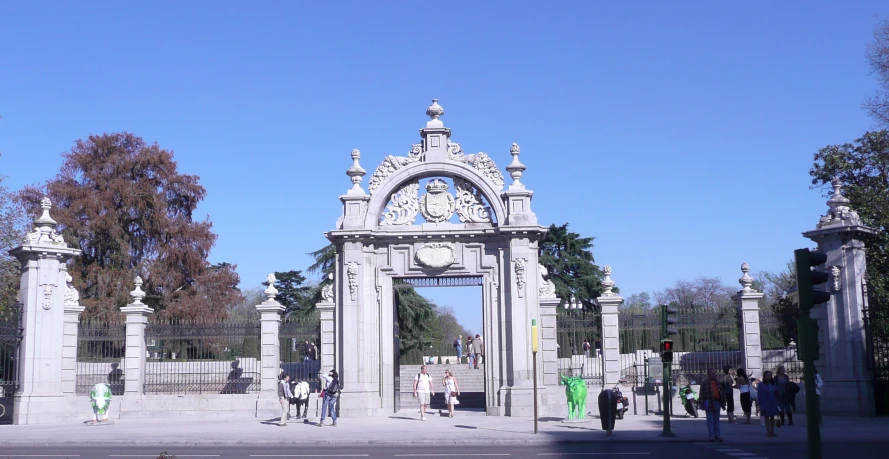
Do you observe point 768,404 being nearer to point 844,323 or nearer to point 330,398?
point 844,323

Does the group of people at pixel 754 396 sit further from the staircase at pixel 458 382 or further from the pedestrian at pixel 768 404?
the staircase at pixel 458 382

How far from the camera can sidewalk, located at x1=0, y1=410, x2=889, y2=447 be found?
18109mm

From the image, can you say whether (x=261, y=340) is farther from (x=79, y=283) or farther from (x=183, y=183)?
(x=183, y=183)

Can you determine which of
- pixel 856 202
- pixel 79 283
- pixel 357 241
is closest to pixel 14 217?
pixel 79 283

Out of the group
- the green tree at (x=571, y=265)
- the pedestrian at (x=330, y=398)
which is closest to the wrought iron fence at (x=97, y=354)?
the pedestrian at (x=330, y=398)

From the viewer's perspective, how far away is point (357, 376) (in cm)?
2477

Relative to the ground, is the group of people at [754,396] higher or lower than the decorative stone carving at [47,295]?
lower

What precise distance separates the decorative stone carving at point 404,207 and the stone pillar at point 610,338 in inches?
233

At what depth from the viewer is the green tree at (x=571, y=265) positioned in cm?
5667

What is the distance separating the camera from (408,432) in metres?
19.7

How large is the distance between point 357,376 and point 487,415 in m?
3.84

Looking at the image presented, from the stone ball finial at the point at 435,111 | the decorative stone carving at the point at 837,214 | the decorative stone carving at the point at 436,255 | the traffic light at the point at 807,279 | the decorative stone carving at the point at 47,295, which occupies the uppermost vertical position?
the stone ball finial at the point at 435,111

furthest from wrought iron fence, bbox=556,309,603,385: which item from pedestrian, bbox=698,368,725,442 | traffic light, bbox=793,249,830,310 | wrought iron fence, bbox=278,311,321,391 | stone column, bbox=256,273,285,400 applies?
traffic light, bbox=793,249,830,310

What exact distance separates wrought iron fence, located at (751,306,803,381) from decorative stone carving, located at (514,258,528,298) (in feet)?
22.4
